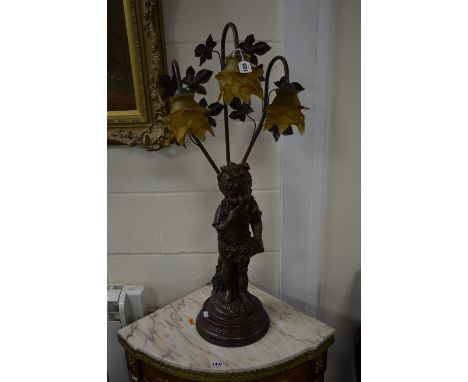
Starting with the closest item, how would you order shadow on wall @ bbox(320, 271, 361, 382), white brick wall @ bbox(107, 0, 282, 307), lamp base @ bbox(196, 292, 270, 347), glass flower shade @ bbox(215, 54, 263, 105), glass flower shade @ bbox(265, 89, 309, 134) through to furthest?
glass flower shade @ bbox(215, 54, 263, 105) < glass flower shade @ bbox(265, 89, 309, 134) < lamp base @ bbox(196, 292, 270, 347) < white brick wall @ bbox(107, 0, 282, 307) < shadow on wall @ bbox(320, 271, 361, 382)

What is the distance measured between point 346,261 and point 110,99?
106 centimetres

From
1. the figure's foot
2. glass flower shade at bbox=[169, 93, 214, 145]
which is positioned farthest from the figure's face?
the figure's foot

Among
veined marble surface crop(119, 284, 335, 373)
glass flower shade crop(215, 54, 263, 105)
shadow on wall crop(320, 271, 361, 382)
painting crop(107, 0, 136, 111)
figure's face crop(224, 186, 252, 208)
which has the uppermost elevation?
painting crop(107, 0, 136, 111)

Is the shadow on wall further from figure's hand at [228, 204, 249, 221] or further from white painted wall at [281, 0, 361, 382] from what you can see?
figure's hand at [228, 204, 249, 221]

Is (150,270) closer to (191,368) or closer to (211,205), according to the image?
(211,205)

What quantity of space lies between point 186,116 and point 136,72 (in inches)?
14.6

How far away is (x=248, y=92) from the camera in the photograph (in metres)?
0.87

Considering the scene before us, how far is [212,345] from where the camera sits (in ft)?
3.60

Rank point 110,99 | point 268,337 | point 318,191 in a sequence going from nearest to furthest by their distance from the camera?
point 268,337 → point 110,99 → point 318,191

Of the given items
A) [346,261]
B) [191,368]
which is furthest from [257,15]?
[191,368]

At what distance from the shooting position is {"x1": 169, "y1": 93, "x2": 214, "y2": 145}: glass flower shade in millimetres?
937

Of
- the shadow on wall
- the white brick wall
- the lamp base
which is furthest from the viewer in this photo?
the shadow on wall

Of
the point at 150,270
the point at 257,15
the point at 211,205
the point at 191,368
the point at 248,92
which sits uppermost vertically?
the point at 257,15

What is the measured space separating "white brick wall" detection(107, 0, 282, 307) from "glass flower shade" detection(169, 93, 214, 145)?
0.32m
